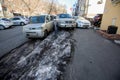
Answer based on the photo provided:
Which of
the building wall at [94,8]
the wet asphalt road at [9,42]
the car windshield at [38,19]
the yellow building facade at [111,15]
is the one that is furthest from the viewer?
the building wall at [94,8]

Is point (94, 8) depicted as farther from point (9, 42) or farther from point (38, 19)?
point (9, 42)

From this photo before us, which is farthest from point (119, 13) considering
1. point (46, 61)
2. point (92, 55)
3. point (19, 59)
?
point (19, 59)

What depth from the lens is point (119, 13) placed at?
10000mm

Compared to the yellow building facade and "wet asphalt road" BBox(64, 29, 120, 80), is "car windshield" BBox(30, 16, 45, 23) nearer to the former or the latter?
"wet asphalt road" BBox(64, 29, 120, 80)

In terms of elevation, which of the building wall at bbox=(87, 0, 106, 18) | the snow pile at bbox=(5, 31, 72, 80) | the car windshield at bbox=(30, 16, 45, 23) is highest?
the building wall at bbox=(87, 0, 106, 18)

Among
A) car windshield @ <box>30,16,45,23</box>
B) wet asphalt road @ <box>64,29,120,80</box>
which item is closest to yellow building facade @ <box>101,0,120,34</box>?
wet asphalt road @ <box>64,29,120,80</box>

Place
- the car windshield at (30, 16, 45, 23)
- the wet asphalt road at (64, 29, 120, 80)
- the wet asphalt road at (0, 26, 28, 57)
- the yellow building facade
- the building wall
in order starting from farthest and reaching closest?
the building wall, the yellow building facade, the car windshield at (30, 16, 45, 23), the wet asphalt road at (0, 26, 28, 57), the wet asphalt road at (64, 29, 120, 80)

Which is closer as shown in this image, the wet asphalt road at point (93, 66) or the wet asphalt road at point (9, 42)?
the wet asphalt road at point (93, 66)

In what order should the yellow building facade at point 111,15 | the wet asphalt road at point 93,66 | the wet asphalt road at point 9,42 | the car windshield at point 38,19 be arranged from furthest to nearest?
the yellow building facade at point 111,15 < the car windshield at point 38,19 < the wet asphalt road at point 9,42 < the wet asphalt road at point 93,66

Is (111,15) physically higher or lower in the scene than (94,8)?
lower

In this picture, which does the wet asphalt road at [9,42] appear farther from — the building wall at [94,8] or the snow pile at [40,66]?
the building wall at [94,8]

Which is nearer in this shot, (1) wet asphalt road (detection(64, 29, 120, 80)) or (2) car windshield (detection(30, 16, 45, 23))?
(1) wet asphalt road (detection(64, 29, 120, 80))

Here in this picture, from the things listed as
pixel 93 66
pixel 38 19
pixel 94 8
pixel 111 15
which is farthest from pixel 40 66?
pixel 94 8

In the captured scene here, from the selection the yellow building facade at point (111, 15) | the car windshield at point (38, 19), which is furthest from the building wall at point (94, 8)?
the car windshield at point (38, 19)
